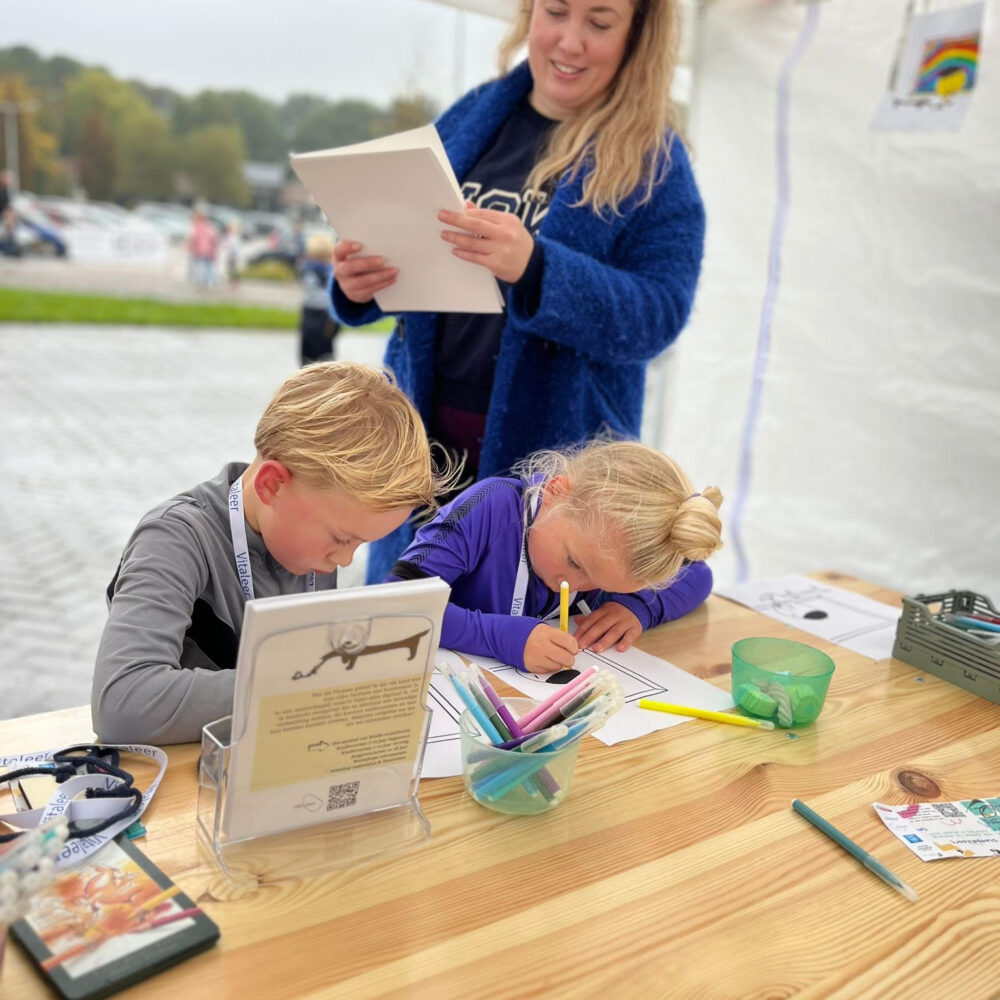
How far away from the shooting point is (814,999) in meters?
0.69

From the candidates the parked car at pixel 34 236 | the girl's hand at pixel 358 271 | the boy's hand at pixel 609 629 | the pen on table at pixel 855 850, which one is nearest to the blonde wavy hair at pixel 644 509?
the boy's hand at pixel 609 629

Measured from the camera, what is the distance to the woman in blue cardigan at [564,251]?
145 centimetres

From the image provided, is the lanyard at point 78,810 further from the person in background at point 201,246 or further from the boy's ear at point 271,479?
the person in background at point 201,246

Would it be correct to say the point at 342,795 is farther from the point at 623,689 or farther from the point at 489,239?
the point at 489,239

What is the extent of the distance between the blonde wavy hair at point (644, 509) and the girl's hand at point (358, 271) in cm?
45

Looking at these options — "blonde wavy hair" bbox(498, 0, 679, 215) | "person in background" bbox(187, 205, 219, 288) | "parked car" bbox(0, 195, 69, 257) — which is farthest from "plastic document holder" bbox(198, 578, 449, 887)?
"person in background" bbox(187, 205, 219, 288)

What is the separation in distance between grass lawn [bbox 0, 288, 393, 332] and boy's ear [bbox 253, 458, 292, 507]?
7929 mm

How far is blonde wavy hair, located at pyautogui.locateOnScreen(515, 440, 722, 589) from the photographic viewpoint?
119cm

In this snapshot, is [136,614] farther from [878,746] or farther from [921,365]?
[921,365]

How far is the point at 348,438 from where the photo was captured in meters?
1.01

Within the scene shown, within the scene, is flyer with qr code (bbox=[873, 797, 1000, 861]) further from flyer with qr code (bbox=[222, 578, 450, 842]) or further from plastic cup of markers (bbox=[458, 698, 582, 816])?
flyer with qr code (bbox=[222, 578, 450, 842])

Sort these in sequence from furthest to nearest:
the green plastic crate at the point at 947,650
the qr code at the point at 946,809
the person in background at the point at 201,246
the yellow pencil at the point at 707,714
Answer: the person in background at the point at 201,246 → the green plastic crate at the point at 947,650 → the yellow pencil at the point at 707,714 → the qr code at the point at 946,809

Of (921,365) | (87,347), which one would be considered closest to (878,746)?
(921,365)

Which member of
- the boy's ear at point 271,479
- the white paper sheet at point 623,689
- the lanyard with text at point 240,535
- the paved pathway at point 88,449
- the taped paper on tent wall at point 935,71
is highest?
the taped paper on tent wall at point 935,71
